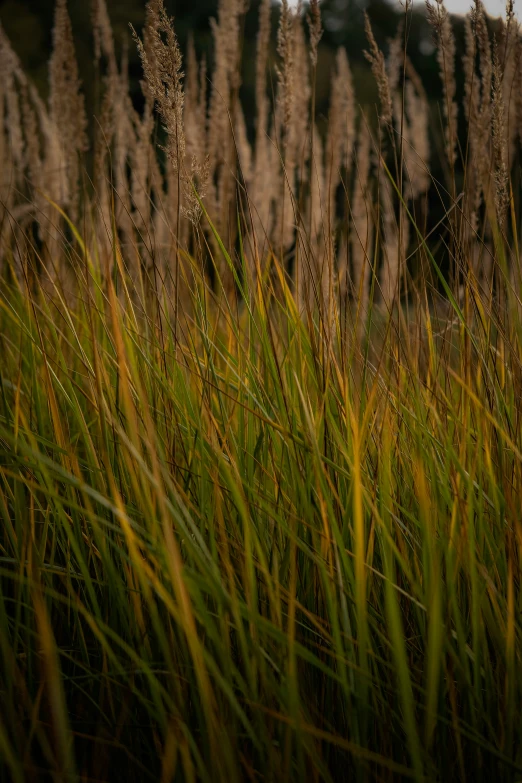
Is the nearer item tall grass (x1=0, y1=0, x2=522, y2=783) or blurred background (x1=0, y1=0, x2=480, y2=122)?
tall grass (x1=0, y1=0, x2=522, y2=783)

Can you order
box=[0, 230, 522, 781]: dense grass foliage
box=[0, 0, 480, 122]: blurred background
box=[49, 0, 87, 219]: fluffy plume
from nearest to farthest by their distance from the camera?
box=[0, 230, 522, 781]: dense grass foliage < box=[49, 0, 87, 219]: fluffy plume < box=[0, 0, 480, 122]: blurred background

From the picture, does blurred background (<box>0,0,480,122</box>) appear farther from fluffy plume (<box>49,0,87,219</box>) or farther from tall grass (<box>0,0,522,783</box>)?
tall grass (<box>0,0,522,783</box>)

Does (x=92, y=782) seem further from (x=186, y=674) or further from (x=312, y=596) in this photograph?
(x=312, y=596)

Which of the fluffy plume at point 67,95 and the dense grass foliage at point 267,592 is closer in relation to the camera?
the dense grass foliage at point 267,592

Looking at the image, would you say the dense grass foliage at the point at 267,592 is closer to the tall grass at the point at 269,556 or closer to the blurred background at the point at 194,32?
the tall grass at the point at 269,556

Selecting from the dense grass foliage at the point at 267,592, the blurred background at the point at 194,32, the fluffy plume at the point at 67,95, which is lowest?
the dense grass foliage at the point at 267,592

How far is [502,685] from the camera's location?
2.73 feet

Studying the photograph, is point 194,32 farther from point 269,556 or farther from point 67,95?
point 269,556

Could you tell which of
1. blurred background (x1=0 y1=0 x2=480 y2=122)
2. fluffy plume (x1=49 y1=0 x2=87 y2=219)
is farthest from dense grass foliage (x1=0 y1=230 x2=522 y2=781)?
blurred background (x1=0 y1=0 x2=480 y2=122)

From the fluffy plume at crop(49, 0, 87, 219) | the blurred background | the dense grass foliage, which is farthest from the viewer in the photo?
the blurred background

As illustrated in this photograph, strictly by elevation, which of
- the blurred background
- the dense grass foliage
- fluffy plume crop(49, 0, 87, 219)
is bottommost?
the dense grass foliage

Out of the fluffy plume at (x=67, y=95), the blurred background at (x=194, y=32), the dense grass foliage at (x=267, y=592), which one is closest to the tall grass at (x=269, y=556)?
the dense grass foliage at (x=267, y=592)

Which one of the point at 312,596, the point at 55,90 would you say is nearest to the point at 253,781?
the point at 312,596

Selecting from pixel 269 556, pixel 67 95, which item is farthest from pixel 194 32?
pixel 269 556
